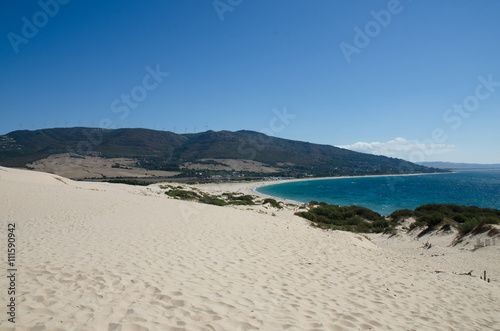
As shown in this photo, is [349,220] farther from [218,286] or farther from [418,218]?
[218,286]

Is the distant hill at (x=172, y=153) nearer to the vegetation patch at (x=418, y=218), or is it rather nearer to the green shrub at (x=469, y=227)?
the vegetation patch at (x=418, y=218)

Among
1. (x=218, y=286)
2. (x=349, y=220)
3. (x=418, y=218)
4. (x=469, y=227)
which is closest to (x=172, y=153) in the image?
(x=349, y=220)

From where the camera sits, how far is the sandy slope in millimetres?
3846

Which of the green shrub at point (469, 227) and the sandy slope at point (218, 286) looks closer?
the sandy slope at point (218, 286)

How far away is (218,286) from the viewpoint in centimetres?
520

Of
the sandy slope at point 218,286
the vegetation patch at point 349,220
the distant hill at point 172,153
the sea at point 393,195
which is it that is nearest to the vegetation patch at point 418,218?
the vegetation patch at point 349,220

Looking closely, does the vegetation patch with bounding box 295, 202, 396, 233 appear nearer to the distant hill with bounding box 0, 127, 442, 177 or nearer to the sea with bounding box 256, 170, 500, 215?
the sea with bounding box 256, 170, 500, 215

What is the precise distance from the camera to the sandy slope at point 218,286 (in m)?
3.85

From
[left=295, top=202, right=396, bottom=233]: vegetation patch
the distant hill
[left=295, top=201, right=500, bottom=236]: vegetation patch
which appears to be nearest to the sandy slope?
[left=295, top=201, right=500, bottom=236]: vegetation patch

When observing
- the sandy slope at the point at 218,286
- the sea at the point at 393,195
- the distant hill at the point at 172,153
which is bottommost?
the sea at the point at 393,195

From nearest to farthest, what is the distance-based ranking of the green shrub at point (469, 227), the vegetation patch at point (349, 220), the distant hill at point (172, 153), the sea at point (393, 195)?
1. the green shrub at point (469, 227)
2. the vegetation patch at point (349, 220)
3. the sea at point (393, 195)
4. the distant hill at point (172, 153)

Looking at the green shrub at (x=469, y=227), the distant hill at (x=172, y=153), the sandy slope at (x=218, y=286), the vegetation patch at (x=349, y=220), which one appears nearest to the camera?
the sandy slope at (x=218, y=286)

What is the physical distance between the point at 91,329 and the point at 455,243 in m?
16.5

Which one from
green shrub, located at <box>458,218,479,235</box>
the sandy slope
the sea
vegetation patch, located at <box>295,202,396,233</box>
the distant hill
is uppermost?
the distant hill
